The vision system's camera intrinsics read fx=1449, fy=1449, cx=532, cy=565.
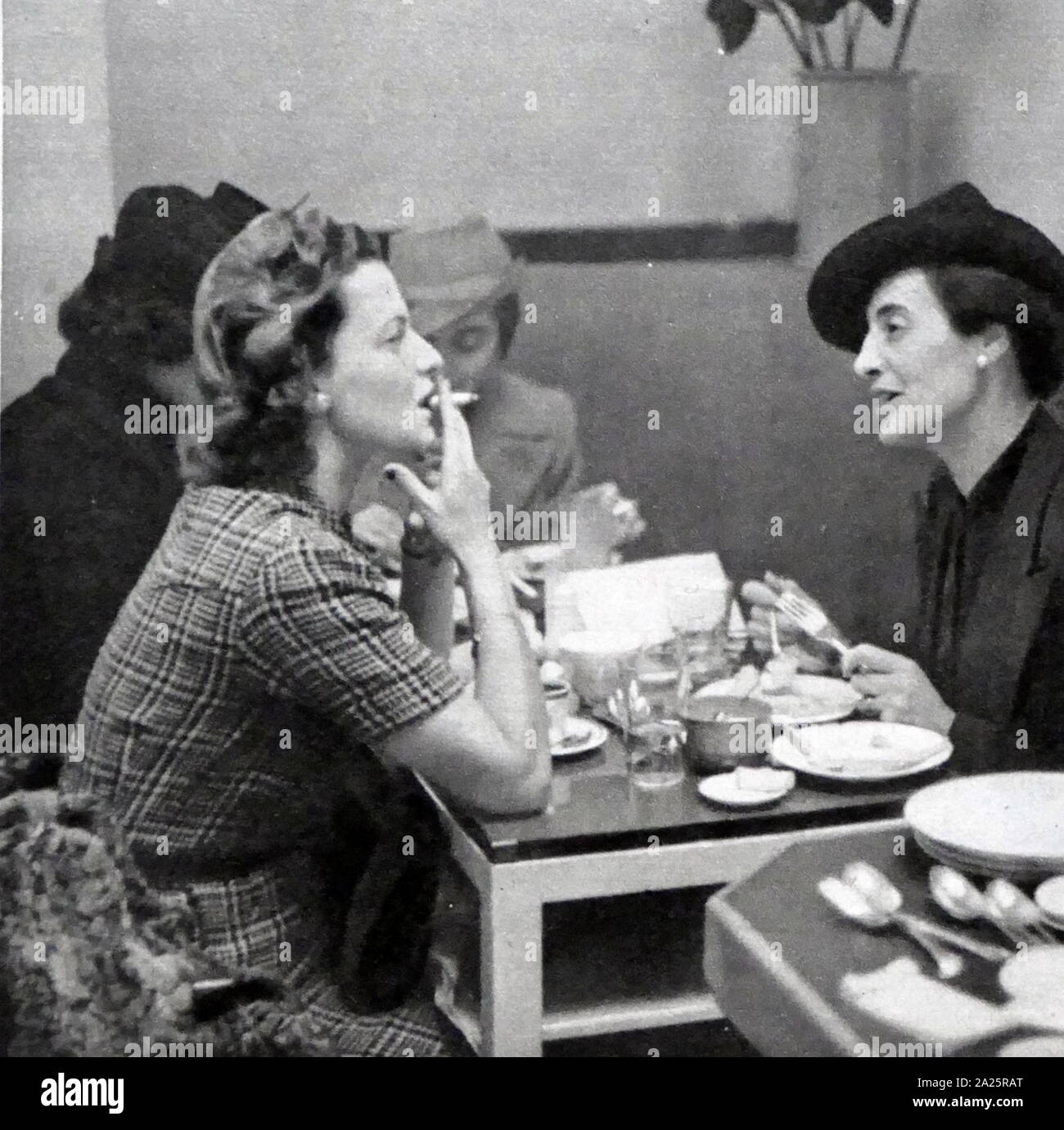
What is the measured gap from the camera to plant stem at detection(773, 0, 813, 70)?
170 centimetres

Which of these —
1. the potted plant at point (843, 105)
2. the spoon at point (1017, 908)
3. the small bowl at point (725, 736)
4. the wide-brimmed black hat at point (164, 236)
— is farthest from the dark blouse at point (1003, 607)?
the wide-brimmed black hat at point (164, 236)

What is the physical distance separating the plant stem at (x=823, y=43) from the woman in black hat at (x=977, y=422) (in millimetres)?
198

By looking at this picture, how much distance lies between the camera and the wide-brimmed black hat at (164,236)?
5.21 feet

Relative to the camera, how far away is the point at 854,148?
67.9 inches

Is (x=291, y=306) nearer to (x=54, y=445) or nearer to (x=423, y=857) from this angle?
(x=54, y=445)

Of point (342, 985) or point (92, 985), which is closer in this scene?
point (92, 985)

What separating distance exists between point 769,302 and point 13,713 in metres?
1.01

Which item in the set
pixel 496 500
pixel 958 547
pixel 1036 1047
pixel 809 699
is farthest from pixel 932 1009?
pixel 496 500

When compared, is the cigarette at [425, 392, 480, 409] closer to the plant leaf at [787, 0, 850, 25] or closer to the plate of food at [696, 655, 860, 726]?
the plate of food at [696, 655, 860, 726]

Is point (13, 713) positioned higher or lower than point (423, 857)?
higher

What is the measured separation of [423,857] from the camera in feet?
5.31

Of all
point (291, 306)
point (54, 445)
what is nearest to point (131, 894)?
point (54, 445)
